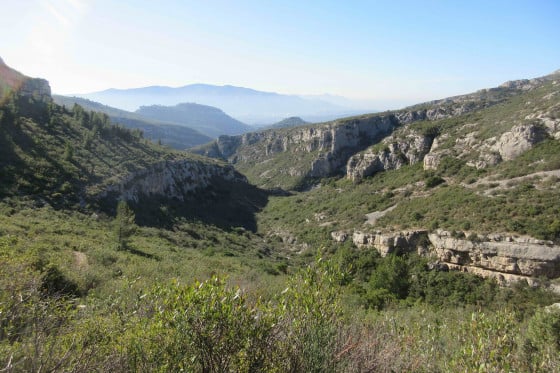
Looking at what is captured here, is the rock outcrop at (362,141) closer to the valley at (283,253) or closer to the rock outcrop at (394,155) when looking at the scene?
the rock outcrop at (394,155)

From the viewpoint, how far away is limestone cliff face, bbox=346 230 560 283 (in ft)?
72.2

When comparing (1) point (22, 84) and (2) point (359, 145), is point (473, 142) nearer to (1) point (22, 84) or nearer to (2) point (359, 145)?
(2) point (359, 145)

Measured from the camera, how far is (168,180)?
57500 millimetres

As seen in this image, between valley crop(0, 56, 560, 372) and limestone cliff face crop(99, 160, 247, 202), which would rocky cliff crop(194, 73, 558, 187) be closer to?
valley crop(0, 56, 560, 372)

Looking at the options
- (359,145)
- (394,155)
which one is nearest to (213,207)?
(394,155)

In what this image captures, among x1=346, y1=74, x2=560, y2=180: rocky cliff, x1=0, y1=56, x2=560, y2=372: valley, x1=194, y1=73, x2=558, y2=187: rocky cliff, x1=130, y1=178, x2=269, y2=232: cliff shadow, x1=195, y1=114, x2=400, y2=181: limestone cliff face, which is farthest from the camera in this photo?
x1=195, y1=114, x2=400, y2=181: limestone cliff face

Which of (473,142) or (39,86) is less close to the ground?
(39,86)

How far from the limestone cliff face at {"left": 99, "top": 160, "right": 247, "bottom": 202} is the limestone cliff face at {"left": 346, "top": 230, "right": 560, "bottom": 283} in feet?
126

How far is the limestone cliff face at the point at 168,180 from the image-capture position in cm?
4412

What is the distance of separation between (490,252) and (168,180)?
5264 cm

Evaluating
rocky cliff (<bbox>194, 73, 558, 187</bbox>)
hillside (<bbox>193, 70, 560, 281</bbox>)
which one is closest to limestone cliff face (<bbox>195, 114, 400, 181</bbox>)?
rocky cliff (<bbox>194, 73, 558, 187</bbox>)

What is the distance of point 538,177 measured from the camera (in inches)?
1241

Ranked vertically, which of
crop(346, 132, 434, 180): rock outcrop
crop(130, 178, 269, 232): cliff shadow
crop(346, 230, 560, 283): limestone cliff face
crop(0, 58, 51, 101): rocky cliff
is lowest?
crop(130, 178, 269, 232): cliff shadow

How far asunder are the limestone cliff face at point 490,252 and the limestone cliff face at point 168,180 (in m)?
38.3
